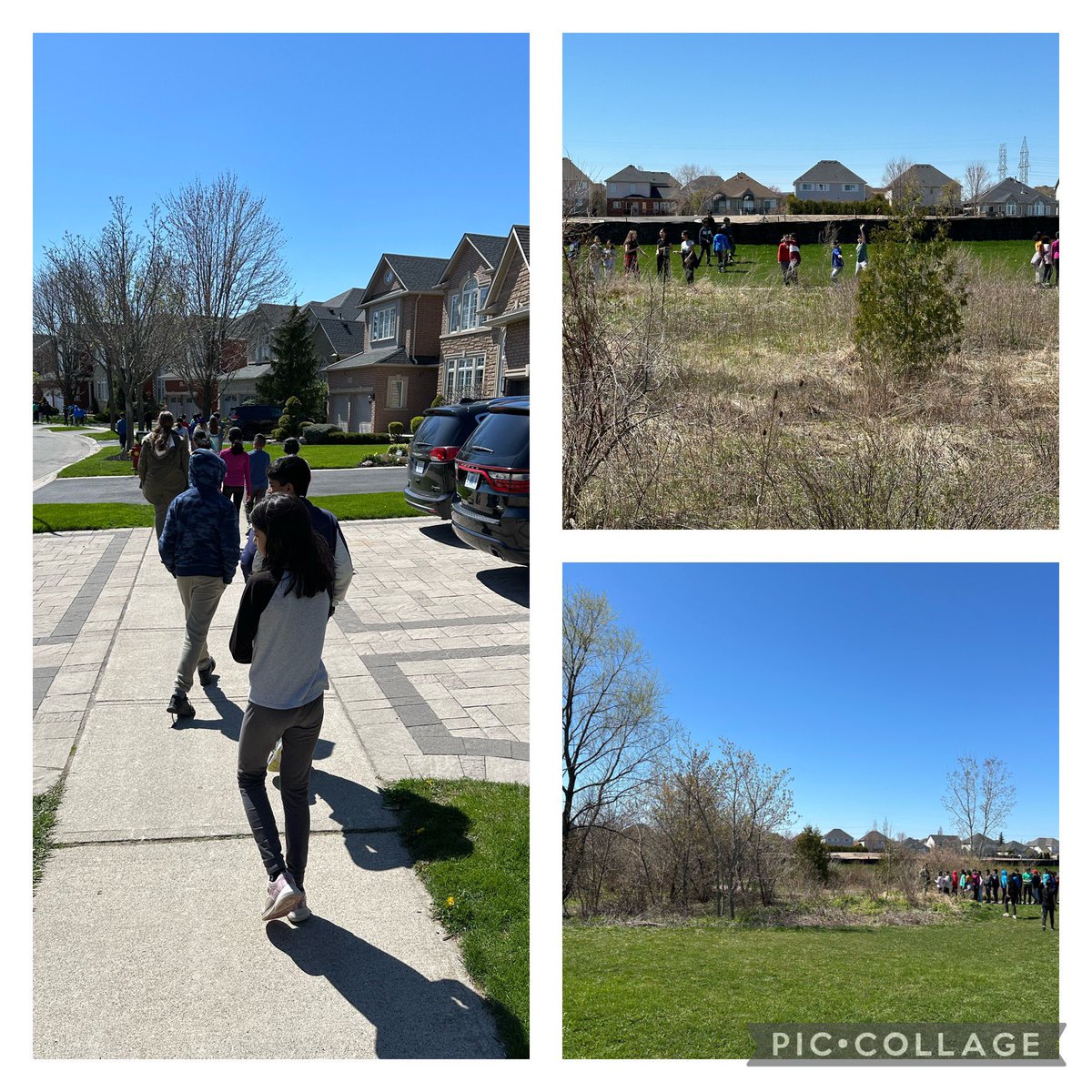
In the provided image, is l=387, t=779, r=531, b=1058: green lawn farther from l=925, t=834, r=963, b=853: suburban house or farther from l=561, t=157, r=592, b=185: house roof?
l=561, t=157, r=592, b=185: house roof

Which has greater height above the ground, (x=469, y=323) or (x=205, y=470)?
(x=469, y=323)

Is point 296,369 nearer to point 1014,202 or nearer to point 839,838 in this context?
point 1014,202

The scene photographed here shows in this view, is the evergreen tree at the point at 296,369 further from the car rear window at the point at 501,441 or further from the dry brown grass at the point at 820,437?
the dry brown grass at the point at 820,437

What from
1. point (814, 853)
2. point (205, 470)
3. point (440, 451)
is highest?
point (440, 451)

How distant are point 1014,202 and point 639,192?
1.33 m

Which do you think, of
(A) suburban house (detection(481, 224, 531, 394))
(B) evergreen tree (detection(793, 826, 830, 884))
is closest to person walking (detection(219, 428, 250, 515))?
(A) suburban house (detection(481, 224, 531, 394))

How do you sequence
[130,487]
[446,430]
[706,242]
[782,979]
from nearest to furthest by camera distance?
[782,979] → [706,242] → [446,430] → [130,487]

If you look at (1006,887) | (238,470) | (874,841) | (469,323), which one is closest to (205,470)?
(874,841)

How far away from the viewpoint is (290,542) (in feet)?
10.6

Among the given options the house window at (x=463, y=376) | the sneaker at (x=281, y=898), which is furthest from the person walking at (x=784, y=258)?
the house window at (x=463, y=376)

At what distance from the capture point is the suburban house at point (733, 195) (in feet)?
8.42

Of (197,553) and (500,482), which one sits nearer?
(197,553)
